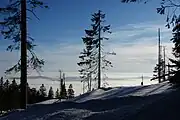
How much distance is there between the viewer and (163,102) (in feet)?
38.1

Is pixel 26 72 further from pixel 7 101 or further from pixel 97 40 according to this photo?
pixel 7 101

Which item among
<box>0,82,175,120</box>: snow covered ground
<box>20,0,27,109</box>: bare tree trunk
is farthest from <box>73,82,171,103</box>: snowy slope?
<box>0,82,175,120</box>: snow covered ground

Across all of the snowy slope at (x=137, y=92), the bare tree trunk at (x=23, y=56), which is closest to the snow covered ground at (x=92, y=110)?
the bare tree trunk at (x=23, y=56)

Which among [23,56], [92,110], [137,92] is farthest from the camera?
[137,92]

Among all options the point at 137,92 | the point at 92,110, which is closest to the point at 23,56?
the point at 92,110

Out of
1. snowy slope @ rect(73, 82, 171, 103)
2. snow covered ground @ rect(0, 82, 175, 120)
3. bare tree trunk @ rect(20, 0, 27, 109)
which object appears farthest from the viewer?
snowy slope @ rect(73, 82, 171, 103)

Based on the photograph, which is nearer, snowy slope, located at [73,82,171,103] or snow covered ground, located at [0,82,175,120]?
snow covered ground, located at [0,82,175,120]

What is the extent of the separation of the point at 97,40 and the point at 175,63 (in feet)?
95.2

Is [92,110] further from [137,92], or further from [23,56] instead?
[137,92]

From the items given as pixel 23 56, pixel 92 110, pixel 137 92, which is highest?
pixel 23 56

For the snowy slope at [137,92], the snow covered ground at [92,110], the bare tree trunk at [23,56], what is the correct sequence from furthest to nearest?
1. the snowy slope at [137,92]
2. the bare tree trunk at [23,56]
3. the snow covered ground at [92,110]

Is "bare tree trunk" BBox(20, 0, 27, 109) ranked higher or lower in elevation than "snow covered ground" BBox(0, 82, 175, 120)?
higher

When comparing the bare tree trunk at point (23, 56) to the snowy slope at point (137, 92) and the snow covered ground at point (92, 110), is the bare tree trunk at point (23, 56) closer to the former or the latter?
the snow covered ground at point (92, 110)

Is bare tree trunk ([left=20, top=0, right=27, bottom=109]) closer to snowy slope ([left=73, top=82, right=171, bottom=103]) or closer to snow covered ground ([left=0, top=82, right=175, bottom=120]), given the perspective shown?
snow covered ground ([left=0, top=82, right=175, bottom=120])
